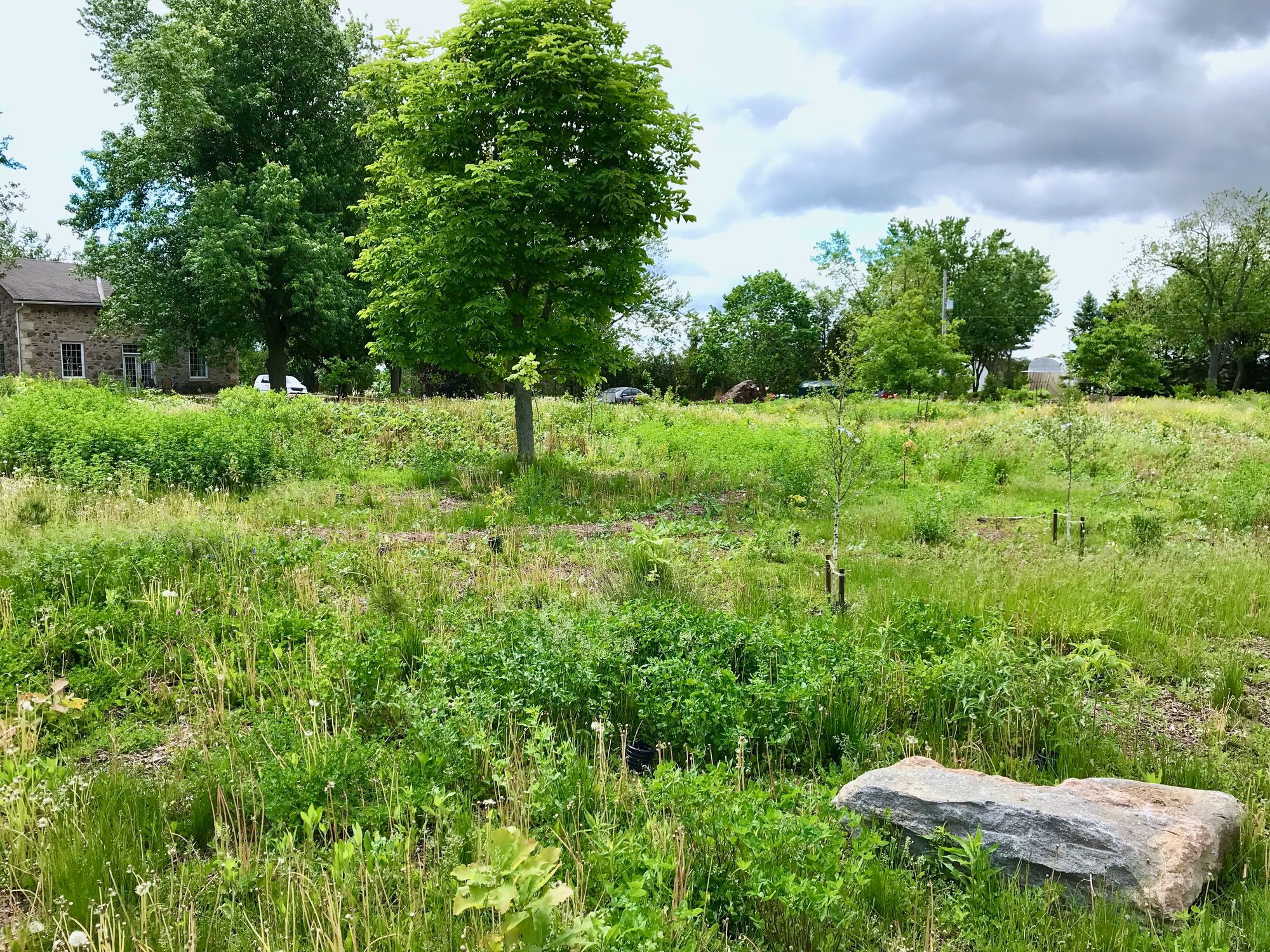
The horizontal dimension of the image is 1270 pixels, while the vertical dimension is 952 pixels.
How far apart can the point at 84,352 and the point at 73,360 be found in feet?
2.03

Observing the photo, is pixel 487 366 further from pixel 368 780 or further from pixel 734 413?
pixel 368 780

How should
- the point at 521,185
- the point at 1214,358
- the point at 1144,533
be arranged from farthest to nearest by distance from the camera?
the point at 1214,358
the point at 521,185
the point at 1144,533

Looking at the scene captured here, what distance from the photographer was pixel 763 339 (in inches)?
1887

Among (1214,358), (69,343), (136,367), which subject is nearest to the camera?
(69,343)

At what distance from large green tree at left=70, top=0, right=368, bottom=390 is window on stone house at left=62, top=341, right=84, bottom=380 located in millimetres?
14564

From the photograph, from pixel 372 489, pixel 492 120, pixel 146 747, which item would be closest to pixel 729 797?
pixel 146 747

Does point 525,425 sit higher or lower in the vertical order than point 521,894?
higher

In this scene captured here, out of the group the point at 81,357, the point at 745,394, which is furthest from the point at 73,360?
the point at 745,394

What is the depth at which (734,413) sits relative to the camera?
910 inches

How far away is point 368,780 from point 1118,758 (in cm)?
388

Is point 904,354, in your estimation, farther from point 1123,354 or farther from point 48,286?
point 48,286

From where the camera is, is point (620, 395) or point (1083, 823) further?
point (620, 395)

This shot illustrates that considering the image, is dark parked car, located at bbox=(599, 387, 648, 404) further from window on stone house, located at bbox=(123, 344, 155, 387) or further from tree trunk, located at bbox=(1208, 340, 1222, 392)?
tree trunk, located at bbox=(1208, 340, 1222, 392)

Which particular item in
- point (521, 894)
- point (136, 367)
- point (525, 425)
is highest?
point (136, 367)
